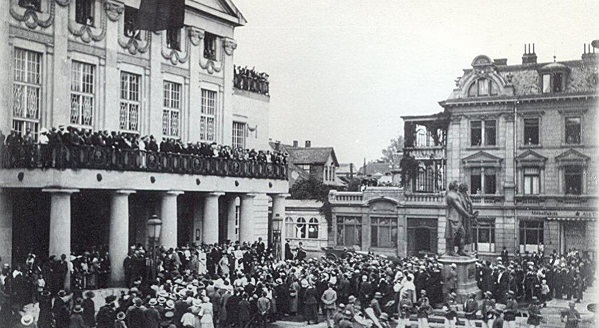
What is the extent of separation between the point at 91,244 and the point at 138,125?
613 centimetres

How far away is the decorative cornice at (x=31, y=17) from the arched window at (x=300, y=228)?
3388 cm

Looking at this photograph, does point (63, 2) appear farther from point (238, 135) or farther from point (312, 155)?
point (312, 155)

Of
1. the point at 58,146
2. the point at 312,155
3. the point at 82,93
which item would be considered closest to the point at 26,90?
the point at 82,93

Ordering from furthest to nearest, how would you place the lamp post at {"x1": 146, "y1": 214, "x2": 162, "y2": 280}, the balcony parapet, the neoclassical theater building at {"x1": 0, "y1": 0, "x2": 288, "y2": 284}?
the balcony parapet < the neoclassical theater building at {"x1": 0, "y1": 0, "x2": 288, "y2": 284} < the lamp post at {"x1": 146, "y1": 214, "x2": 162, "y2": 280}

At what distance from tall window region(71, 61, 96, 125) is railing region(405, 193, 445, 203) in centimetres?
2681

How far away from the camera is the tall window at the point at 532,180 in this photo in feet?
147

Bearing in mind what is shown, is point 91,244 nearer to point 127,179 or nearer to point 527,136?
point 127,179

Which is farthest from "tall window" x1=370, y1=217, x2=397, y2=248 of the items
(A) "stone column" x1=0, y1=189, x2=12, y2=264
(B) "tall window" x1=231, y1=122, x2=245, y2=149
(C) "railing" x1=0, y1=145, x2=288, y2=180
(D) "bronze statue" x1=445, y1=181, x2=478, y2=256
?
(A) "stone column" x1=0, y1=189, x2=12, y2=264

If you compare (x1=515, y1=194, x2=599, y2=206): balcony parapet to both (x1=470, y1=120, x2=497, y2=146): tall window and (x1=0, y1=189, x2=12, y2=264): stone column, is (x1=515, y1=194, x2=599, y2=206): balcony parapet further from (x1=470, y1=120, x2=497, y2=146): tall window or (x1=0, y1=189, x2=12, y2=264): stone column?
(x1=0, y1=189, x2=12, y2=264): stone column

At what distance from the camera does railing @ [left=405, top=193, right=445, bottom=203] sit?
157 ft

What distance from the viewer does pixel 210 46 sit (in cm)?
3631

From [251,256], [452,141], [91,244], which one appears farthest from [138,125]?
[452,141]

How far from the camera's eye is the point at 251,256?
1173 inches

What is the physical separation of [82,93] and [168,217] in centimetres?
642
